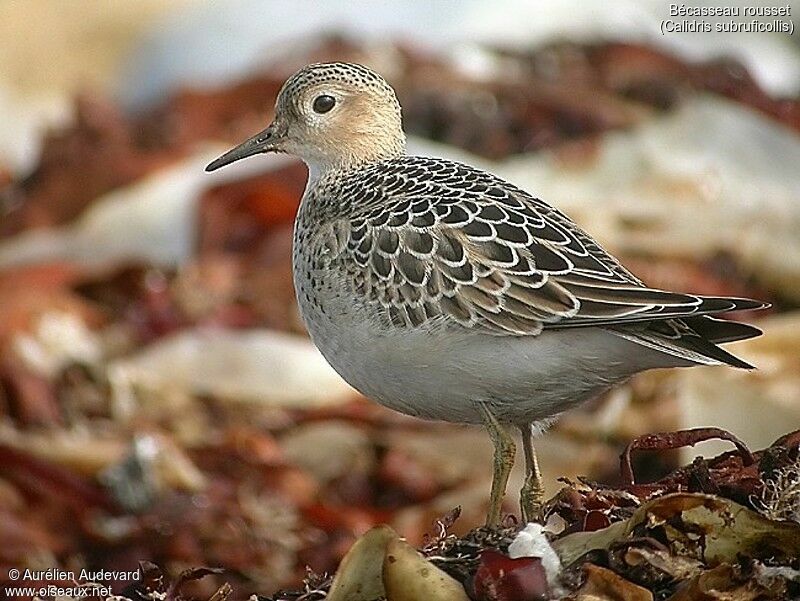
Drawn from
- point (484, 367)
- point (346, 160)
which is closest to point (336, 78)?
point (346, 160)

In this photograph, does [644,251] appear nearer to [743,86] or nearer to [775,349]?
[775,349]

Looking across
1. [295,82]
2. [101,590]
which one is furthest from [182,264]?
[101,590]

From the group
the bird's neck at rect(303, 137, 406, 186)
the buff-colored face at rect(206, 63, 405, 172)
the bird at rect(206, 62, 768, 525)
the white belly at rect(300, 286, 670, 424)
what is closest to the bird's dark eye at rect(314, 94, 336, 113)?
the buff-colored face at rect(206, 63, 405, 172)

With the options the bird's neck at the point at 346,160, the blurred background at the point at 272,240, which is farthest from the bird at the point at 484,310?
the blurred background at the point at 272,240

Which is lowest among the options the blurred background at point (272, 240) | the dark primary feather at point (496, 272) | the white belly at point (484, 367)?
the blurred background at point (272, 240)

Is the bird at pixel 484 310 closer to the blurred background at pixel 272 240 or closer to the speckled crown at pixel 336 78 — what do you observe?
the speckled crown at pixel 336 78
